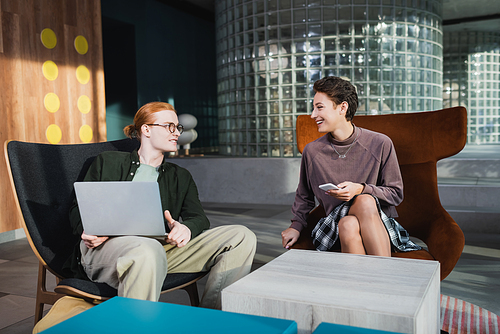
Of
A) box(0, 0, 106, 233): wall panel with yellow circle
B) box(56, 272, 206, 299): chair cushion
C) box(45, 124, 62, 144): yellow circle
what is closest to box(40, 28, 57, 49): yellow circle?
box(0, 0, 106, 233): wall panel with yellow circle

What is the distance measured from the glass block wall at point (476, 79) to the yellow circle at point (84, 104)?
614cm

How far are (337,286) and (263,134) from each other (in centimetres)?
386

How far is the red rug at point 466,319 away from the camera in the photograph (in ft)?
5.19

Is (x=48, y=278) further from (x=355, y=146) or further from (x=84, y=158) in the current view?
(x=355, y=146)

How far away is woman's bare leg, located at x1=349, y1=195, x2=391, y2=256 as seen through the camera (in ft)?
4.73

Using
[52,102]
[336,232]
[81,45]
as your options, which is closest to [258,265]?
[336,232]

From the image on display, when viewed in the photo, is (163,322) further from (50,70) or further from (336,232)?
(50,70)

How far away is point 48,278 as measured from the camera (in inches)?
→ 94.3

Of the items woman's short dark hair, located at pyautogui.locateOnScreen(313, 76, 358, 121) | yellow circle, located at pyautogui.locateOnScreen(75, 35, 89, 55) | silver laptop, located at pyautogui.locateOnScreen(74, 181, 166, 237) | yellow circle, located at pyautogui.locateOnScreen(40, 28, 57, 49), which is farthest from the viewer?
yellow circle, located at pyautogui.locateOnScreen(75, 35, 89, 55)

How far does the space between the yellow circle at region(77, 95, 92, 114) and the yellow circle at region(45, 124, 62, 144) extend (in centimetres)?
31

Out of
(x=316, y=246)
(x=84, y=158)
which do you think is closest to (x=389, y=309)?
(x=316, y=246)

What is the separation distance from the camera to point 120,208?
126 cm

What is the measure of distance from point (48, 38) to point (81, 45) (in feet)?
1.12

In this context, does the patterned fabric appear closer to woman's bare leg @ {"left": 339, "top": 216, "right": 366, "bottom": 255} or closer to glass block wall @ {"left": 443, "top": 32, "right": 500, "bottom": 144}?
woman's bare leg @ {"left": 339, "top": 216, "right": 366, "bottom": 255}
